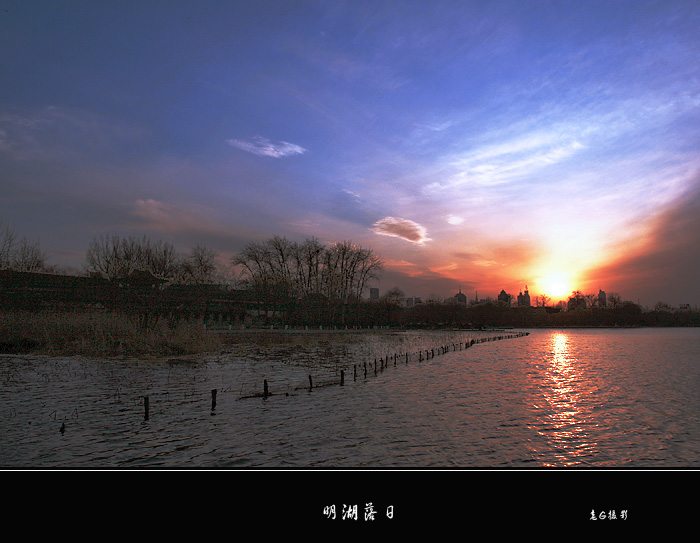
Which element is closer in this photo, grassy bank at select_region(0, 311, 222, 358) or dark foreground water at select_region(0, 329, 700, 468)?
dark foreground water at select_region(0, 329, 700, 468)

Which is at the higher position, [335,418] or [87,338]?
[87,338]

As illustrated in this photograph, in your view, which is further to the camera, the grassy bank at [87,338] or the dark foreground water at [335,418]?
the grassy bank at [87,338]

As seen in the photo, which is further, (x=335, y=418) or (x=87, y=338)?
(x=87, y=338)

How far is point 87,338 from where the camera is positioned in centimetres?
3406

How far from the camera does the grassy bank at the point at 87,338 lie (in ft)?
106

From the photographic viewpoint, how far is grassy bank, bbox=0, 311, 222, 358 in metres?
32.3

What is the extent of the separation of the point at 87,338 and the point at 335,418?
2825cm

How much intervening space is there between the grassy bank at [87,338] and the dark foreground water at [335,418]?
5.06m

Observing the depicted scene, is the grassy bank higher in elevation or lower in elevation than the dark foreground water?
higher

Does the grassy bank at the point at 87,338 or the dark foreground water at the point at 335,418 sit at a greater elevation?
the grassy bank at the point at 87,338

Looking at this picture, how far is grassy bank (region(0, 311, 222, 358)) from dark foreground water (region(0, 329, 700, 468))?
5065 mm

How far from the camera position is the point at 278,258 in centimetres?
9594
